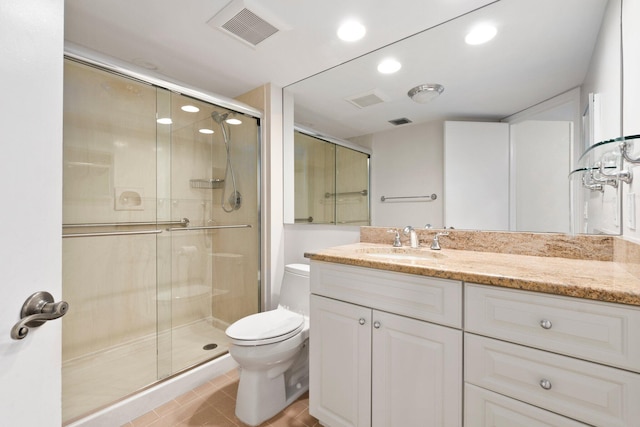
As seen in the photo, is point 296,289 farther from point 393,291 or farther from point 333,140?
point 333,140

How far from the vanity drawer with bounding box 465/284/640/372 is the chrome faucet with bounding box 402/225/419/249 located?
0.64m

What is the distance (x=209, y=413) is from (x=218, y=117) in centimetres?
203

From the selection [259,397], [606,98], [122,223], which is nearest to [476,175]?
[606,98]

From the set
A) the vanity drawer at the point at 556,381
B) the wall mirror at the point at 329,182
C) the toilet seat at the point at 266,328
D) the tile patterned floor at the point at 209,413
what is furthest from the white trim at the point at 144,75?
the vanity drawer at the point at 556,381

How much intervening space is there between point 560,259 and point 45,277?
5.87 ft

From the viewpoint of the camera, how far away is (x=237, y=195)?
93.9 inches

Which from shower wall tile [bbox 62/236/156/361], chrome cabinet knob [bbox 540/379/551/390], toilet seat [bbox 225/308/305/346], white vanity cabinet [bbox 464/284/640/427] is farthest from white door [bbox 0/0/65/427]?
shower wall tile [bbox 62/236/156/361]

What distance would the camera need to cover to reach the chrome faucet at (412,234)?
1598 mm

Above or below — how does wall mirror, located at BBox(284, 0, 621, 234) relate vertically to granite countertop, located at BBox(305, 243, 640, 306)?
above

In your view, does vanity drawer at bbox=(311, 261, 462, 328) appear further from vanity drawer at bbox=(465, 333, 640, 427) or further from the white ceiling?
the white ceiling

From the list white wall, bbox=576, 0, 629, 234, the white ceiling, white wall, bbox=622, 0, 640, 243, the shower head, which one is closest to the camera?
white wall, bbox=622, 0, 640, 243

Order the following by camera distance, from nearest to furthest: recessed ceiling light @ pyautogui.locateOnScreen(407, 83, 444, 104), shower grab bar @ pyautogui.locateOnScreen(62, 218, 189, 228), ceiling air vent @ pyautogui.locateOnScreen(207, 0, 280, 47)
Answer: ceiling air vent @ pyautogui.locateOnScreen(207, 0, 280, 47) < recessed ceiling light @ pyautogui.locateOnScreen(407, 83, 444, 104) < shower grab bar @ pyautogui.locateOnScreen(62, 218, 189, 228)

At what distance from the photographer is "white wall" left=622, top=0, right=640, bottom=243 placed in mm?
936

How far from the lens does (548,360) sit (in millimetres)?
825
